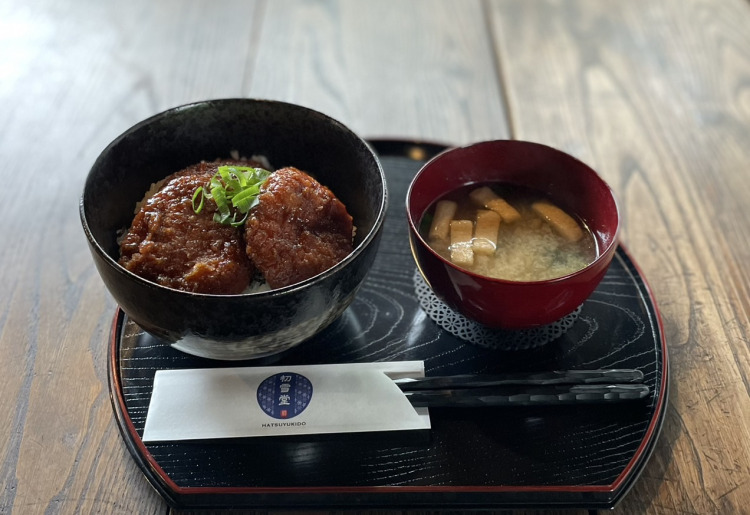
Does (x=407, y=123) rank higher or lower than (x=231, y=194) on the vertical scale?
lower

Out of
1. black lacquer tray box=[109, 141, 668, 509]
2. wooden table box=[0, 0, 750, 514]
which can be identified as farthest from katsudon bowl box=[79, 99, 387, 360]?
wooden table box=[0, 0, 750, 514]

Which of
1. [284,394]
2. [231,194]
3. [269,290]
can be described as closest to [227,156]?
[231,194]

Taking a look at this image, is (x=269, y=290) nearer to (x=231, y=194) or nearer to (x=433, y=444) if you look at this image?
(x=231, y=194)

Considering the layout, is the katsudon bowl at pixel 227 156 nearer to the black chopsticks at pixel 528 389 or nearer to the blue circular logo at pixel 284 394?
the blue circular logo at pixel 284 394

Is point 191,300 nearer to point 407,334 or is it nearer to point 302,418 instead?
point 302,418

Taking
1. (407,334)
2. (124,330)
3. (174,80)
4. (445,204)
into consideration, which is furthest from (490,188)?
(174,80)

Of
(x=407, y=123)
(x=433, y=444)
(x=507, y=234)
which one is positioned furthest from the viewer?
(x=407, y=123)

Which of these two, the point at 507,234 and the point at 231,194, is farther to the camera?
the point at 507,234

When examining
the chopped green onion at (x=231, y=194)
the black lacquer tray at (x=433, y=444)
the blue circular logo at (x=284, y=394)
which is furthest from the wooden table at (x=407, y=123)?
the chopped green onion at (x=231, y=194)
